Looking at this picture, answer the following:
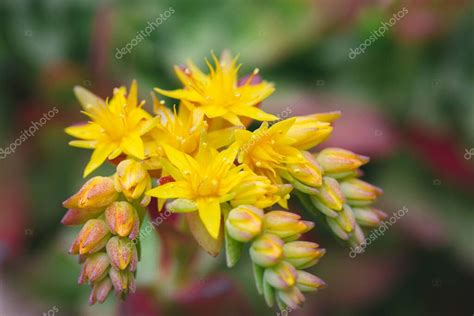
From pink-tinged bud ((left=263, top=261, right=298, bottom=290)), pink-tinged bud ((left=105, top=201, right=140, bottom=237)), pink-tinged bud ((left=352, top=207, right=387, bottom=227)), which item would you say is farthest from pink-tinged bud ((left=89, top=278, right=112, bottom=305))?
pink-tinged bud ((left=352, top=207, right=387, bottom=227))

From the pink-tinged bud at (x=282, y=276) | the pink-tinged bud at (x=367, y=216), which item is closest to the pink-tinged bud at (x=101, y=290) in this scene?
the pink-tinged bud at (x=282, y=276)

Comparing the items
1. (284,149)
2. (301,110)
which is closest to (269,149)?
(284,149)

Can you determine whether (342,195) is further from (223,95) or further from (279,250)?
(223,95)

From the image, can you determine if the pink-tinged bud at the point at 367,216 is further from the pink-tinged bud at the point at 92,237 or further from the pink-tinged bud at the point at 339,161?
the pink-tinged bud at the point at 92,237

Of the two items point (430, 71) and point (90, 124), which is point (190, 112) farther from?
point (430, 71)

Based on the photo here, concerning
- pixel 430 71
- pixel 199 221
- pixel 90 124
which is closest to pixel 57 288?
pixel 90 124

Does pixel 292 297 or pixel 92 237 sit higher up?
pixel 92 237

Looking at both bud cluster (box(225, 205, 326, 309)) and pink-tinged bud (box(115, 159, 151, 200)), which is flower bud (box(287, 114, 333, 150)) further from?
pink-tinged bud (box(115, 159, 151, 200))
